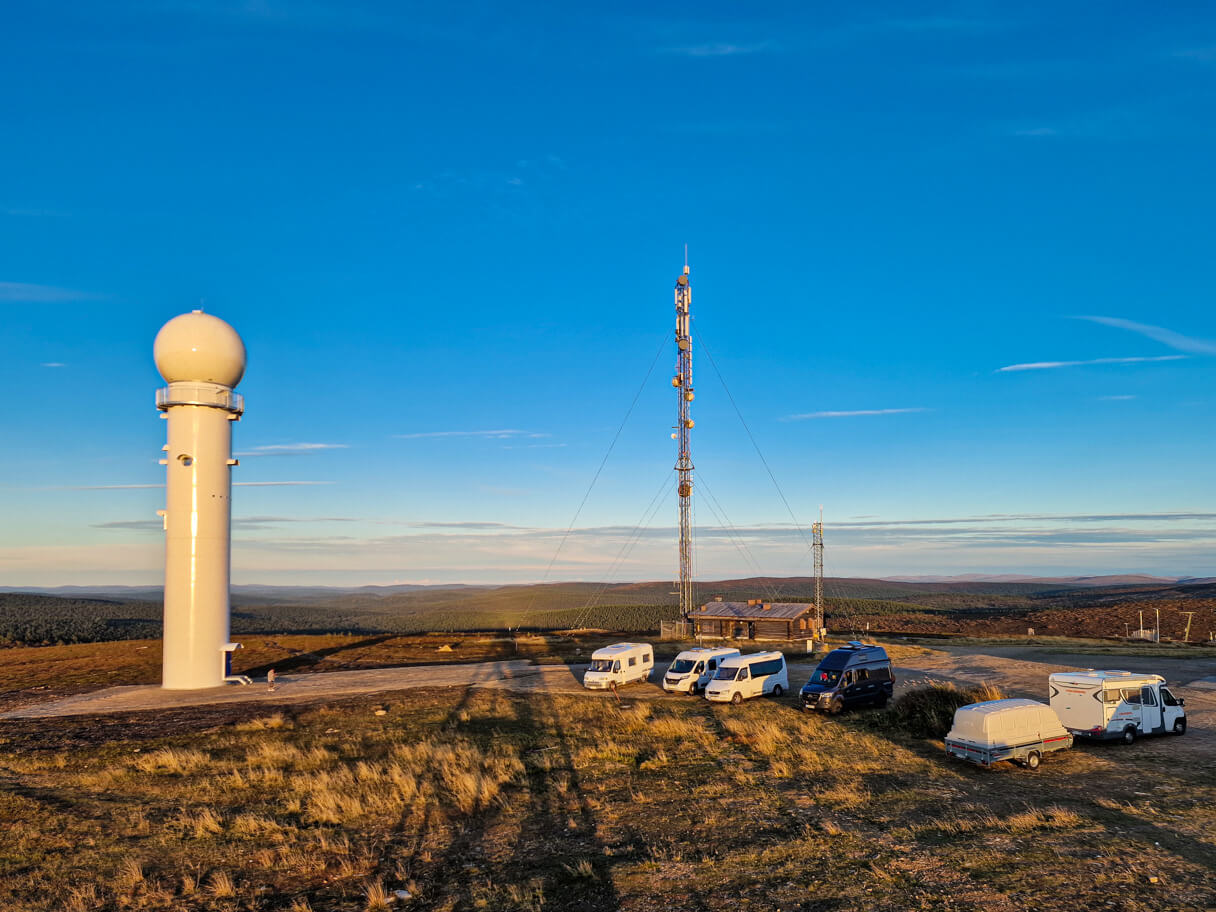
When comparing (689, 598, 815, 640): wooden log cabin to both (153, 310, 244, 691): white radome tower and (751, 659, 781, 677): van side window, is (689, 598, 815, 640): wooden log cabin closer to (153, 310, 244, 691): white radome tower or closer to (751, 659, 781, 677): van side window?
(751, 659, 781, 677): van side window

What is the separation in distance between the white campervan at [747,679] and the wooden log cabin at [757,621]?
2023 centimetres

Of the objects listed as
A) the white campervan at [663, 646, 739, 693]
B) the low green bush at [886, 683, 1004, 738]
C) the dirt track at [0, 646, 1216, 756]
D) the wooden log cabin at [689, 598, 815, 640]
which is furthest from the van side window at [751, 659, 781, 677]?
the wooden log cabin at [689, 598, 815, 640]

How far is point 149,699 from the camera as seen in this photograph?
3033cm

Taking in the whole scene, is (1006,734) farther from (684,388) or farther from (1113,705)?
(684,388)

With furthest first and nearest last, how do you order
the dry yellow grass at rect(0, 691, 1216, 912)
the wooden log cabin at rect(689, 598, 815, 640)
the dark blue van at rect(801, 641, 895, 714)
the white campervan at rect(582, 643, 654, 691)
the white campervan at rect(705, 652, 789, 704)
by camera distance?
the wooden log cabin at rect(689, 598, 815, 640), the white campervan at rect(582, 643, 654, 691), the white campervan at rect(705, 652, 789, 704), the dark blue van at rect(801, 641, 895, 714), the dry yellow grass at rect(0, 691, 1216, 912)

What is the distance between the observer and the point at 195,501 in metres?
32.8

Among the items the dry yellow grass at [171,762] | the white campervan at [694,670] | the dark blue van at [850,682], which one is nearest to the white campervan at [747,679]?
the white campervan at [694,670]

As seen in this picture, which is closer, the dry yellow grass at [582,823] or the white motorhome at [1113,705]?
the dry yellow grass at [582,823]

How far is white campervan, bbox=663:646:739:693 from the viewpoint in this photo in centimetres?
3067

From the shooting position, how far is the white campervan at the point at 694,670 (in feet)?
101

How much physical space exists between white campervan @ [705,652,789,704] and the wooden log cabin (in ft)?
66.4

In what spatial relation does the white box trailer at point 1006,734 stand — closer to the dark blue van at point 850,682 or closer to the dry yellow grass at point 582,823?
the dry yellow grass at point 582,823

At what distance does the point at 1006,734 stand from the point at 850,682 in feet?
27.4

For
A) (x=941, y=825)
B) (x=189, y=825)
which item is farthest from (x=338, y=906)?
(x=941, y=825)
